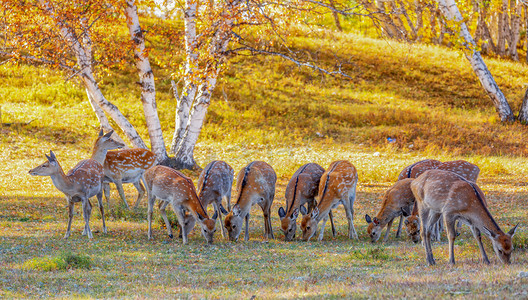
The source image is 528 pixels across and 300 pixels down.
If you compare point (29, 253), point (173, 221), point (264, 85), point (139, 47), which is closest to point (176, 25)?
point (264, 85)

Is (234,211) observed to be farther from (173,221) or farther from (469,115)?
(469,115)

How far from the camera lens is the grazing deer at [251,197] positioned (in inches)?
458

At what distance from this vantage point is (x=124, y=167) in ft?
49.4

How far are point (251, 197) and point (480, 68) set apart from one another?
16.7 meters

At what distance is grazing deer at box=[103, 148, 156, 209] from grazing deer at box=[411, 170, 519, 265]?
817 cm

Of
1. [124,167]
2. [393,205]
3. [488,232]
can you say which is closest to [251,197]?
[393,205]

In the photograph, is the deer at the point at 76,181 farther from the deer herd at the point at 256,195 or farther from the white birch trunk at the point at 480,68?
the white birch trunk at the point at 480,68

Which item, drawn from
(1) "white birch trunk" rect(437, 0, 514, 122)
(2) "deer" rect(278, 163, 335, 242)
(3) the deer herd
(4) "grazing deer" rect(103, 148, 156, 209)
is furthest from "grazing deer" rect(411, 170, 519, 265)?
(1) "white birch trunk" rect(437, 0, 514, 122)

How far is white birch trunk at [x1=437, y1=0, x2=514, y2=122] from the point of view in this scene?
938 inches

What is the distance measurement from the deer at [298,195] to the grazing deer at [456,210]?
3.12 meters

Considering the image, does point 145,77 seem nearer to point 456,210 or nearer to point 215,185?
point 215,185

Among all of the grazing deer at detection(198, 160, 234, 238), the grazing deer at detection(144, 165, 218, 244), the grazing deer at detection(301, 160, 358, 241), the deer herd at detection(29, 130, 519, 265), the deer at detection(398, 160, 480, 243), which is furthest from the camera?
the grazing deer at detection(198, 160, 234, 238)

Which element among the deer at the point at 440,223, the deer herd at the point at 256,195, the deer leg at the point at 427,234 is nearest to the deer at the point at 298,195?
the deer herd at the point at 256,195

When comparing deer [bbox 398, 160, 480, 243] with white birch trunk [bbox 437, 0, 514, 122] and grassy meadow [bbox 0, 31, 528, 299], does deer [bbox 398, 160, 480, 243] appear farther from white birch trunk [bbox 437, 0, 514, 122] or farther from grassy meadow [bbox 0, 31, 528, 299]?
white birch trunk [bbox 437, 0, 514, 122]
